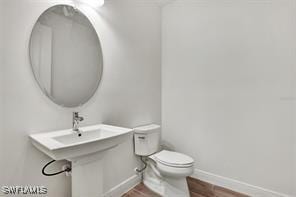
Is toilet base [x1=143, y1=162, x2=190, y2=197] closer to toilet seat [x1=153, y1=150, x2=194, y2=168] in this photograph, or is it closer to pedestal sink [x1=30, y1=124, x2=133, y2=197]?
toilet seat [x1=153, y1=150, x2=194, y2=168]

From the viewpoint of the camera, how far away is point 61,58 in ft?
4.51

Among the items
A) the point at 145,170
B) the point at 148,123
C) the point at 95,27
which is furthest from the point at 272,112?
the point at 95,27

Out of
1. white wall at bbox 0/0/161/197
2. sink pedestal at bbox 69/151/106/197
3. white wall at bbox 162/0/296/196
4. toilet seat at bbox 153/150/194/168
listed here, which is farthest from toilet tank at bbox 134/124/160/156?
sink pedestal at bbox 69/151/106/197

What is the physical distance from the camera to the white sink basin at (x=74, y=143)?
936 millimetres

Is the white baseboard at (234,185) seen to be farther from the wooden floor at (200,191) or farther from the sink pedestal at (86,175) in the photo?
the sink pedestal at (86,175)

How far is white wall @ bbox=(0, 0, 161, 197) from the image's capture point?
109cm

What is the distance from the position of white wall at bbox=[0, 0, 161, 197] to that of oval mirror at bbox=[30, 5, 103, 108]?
6 cm

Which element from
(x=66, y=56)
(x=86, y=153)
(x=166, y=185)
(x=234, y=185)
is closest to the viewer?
(x=86, y=153)

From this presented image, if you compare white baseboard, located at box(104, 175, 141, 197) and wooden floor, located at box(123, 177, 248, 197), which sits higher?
white baseboard, located at box(104, 175, 141, 197)

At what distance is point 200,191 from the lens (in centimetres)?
193

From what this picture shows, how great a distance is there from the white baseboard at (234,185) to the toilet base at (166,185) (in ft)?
1.76

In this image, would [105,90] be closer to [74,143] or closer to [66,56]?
[66,56]

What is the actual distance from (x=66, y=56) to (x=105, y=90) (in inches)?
18.7

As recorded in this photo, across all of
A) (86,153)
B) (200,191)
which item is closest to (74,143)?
(86,153)
